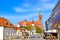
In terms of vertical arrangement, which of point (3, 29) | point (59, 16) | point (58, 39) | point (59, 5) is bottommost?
point (58, 39)

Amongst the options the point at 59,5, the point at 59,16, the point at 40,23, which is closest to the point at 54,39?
the point at 59,16

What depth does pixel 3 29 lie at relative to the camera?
4328cm

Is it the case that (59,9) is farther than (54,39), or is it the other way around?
(59,9)

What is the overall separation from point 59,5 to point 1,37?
2689 centimetres

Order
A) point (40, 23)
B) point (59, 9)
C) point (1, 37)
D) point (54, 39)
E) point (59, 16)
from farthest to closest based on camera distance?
1. point (40, 23)
2. point (59, 9)
3. point (59, 16)
4. point (1, 37)
5. point (54, 39)

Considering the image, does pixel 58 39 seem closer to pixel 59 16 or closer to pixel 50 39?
pixel 50 39

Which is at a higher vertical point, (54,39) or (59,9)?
(59,9)

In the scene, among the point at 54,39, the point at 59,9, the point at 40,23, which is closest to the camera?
the point at 54,39

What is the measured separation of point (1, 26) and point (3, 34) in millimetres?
1863

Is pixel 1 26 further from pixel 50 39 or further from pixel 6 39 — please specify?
pixel 50 39

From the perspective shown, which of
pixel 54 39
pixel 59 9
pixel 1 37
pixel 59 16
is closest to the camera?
pixel 54 39

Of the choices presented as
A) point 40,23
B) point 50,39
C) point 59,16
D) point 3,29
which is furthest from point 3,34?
point 40,23

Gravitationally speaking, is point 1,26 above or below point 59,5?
below

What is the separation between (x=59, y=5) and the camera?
6222 cm
